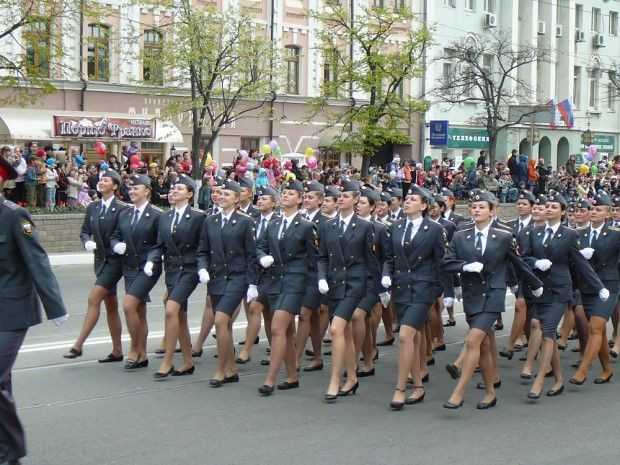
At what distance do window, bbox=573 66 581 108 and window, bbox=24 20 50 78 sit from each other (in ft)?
127

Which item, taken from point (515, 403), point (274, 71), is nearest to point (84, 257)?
point (274, 71)

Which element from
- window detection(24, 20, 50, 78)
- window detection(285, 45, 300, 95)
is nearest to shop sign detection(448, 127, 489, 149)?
window detection(285, 45, 300, 95)

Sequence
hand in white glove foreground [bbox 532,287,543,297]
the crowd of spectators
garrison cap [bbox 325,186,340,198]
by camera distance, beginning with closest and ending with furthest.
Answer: hand in white glove foreground [bbox 532,287,543,297] < garrison cap [bbox 325,186,340,198] < the crowd of spectators

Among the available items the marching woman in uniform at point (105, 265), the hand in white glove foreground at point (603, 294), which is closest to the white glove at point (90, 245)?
the marching woman in uniform at point (105, 265)

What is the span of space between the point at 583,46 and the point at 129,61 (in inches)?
1277

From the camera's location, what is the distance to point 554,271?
11.9 m

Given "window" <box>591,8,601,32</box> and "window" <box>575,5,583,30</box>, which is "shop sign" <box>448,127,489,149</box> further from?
"window" <box>591,8,601,32</box>

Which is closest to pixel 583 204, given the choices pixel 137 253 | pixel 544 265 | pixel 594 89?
pixel 544 265

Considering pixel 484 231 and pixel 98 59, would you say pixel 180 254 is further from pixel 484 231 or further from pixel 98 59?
pixel 98 59

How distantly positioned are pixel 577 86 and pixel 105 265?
52.5 m

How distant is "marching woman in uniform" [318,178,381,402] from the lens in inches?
445

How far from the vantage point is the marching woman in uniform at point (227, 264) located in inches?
455

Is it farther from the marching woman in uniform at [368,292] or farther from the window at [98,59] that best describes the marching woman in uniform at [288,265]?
the window at [98,59]

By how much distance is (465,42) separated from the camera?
51500mm
